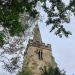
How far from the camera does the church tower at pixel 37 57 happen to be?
66375 mm

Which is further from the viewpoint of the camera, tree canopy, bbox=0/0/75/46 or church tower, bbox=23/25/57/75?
church tower, bbox=23/25/57/75

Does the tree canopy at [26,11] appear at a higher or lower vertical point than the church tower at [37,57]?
lower

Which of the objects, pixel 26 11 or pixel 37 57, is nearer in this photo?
pixel 26 11

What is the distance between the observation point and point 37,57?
67.8 metres

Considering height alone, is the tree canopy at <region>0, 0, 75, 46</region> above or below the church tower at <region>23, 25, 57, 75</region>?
below

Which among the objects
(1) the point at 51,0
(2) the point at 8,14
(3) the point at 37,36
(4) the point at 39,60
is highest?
(3) the point at 37,36

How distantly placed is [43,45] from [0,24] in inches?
2178

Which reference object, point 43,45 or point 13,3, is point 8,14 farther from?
point 43,45

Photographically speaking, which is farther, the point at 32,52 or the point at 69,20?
the point at 32,52

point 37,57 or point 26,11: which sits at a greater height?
point 37,57

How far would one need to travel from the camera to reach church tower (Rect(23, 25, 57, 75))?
2613 inches

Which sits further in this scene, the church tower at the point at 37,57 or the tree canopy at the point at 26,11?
the church tower at the point at 37,57

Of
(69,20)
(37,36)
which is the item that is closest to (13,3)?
(69,20)

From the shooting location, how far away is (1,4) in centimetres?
1472
